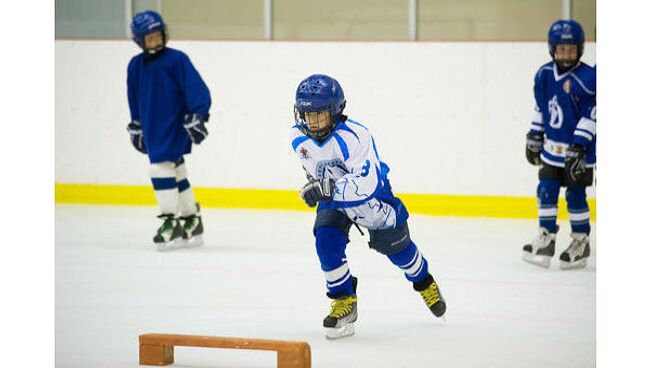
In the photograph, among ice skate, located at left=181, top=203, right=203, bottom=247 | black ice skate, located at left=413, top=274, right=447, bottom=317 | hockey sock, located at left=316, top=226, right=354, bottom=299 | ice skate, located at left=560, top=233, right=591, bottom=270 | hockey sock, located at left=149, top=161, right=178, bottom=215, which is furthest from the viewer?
ice skate, located at left=181, top=203, right=203, bottom=247

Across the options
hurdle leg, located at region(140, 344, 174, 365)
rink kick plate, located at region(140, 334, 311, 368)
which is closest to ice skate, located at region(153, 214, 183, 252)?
hurdle leg, located at region(140, 344, 174, 365)

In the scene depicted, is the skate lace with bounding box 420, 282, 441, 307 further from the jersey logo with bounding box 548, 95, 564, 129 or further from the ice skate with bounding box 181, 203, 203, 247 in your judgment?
the ice skate with bounding box 181, 203, 203, 247

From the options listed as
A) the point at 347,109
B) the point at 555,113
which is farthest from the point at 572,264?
the point at 347,109

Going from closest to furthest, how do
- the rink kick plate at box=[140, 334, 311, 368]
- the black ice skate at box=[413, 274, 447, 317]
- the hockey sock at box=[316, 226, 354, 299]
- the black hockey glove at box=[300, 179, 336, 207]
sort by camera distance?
the rink kick plate at box=[140, 334, 311, 368] < the black hockey glove at box=[300, 179, 336, 207] < the hockey sock at box=[316, 226, 354, 299] < the black ice skate at box=[413, 274, 447, 317]

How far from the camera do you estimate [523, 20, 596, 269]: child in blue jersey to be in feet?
19.4

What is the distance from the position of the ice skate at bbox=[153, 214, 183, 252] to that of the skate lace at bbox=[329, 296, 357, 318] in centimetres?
265

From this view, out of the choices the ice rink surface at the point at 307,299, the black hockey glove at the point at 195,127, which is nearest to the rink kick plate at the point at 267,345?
the ice rink surface at the point at 307,299

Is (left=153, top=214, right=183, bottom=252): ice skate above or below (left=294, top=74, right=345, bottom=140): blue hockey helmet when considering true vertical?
below

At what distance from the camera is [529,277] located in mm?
5824

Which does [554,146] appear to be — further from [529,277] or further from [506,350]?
[506,350]

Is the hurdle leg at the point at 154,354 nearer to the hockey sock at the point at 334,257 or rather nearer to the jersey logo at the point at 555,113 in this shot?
the hockey sock at the point at 334,257

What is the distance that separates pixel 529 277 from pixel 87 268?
2233 mm
